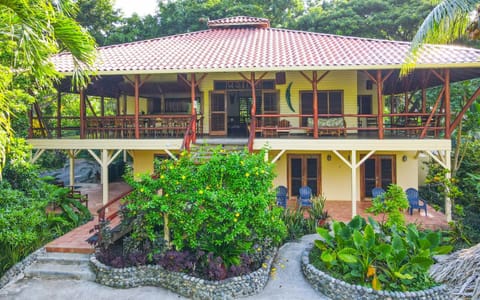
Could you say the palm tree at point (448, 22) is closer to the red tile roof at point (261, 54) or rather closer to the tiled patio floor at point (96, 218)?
the red tile roof at point (261, 54)

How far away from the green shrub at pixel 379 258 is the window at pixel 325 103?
706 centimetres

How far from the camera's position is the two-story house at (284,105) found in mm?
11305

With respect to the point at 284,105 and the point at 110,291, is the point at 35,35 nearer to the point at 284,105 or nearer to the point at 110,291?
the point at 110,291

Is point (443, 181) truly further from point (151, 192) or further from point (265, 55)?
point (151, 192)

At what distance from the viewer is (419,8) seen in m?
23.4

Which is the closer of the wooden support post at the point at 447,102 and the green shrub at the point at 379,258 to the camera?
the green shrub at the point at 379,258

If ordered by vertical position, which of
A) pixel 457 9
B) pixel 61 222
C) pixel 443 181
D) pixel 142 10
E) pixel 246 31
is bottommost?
pixel 61 222

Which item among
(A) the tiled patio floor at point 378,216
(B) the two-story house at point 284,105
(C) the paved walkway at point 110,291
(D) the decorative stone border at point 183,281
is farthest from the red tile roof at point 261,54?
(C) the paved walkway at point 110,291

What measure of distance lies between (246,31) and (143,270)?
1375cm

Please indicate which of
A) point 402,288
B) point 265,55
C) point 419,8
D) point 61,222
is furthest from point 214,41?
point 419,8

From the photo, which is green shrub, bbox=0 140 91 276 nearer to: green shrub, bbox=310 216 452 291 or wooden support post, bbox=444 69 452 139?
green shrub, bbox=310 216 452 291

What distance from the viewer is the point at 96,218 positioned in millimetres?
11492

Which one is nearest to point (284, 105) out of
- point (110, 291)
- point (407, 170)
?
point (407, 170)

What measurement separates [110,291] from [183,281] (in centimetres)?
160
